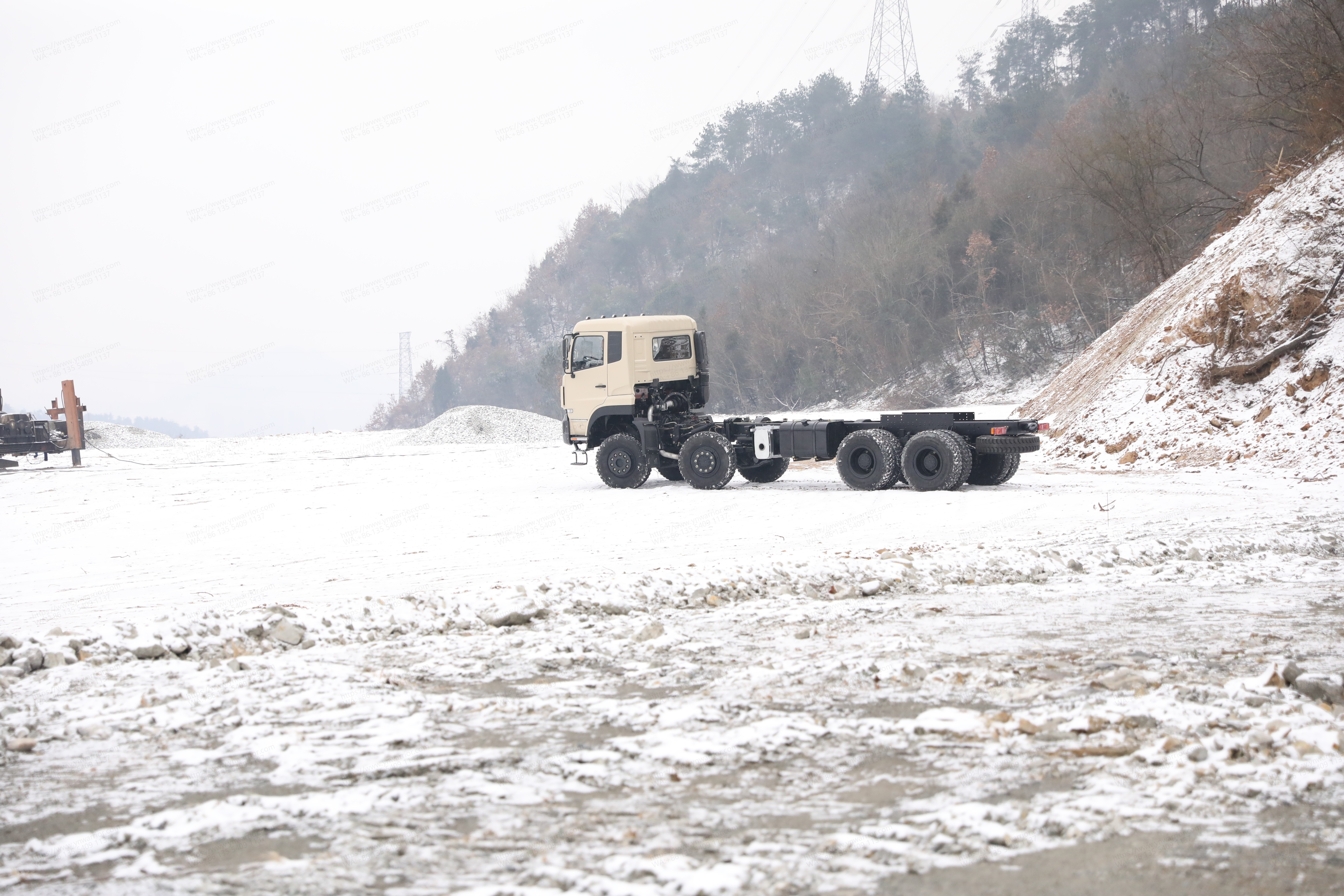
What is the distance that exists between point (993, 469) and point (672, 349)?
227 inches

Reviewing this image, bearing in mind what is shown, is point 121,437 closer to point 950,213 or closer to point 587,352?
point 587,352

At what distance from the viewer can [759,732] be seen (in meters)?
4.83

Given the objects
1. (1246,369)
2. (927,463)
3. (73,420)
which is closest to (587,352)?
(927,463)

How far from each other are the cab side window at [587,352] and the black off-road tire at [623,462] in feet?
4.36

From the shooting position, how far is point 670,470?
62.0ft

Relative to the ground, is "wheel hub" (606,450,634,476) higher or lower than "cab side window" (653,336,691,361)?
lower

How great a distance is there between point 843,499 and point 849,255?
4957cm

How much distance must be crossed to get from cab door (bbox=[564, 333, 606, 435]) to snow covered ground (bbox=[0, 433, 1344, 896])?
607 cm

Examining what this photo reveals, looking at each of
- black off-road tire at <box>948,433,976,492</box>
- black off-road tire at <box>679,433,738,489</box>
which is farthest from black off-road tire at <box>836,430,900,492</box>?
black off-road tire at <box>679,433,738,489</box>

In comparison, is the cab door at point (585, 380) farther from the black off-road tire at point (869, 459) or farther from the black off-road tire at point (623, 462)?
the black off-road tire at point (869, 459)

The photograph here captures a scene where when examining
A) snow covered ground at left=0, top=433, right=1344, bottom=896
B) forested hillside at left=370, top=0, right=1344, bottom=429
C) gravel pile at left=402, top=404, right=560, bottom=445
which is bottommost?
snow covered ground at left=0, top=433, right=1344, bottom=896

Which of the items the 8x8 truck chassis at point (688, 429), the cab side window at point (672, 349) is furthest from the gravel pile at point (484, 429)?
the cab side window at point (672, 349)

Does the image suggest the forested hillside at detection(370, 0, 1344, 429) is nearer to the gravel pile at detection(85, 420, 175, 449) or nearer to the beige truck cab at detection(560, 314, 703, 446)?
the beige truck cab at detection(560, 314, 703, 446)

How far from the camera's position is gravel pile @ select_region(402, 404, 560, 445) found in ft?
135
